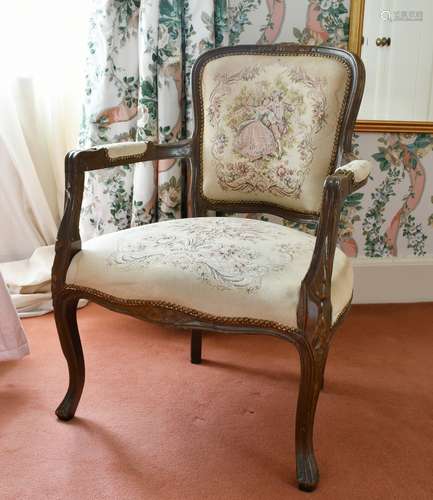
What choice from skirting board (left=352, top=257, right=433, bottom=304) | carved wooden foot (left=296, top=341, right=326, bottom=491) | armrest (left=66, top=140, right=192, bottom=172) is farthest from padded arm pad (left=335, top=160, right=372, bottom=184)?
skirting board (left=352, top=257, right=433, bottom=304)

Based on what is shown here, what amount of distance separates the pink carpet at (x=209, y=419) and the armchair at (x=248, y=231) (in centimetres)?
9

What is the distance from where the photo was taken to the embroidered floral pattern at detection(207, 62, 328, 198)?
1.42 metres

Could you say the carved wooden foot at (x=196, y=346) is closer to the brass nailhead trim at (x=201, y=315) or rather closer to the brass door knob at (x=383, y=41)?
the brass nailhead trim at (x=201, y=315)

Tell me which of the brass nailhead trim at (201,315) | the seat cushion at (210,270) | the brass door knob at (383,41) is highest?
the brass door knob at (383,41)

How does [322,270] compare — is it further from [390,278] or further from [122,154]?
[390,278]

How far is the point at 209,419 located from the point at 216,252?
49 cm

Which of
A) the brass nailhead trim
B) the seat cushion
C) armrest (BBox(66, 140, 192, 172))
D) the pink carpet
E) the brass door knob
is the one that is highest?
the brass door knob

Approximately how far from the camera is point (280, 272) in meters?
1.08

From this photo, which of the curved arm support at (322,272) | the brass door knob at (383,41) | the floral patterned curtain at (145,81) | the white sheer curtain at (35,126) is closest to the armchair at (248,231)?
the curved arm support at (322,272)

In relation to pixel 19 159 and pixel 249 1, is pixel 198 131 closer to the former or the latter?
pixel 249 1

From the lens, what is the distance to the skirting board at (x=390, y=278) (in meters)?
2.14

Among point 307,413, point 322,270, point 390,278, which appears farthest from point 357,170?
point 390,278

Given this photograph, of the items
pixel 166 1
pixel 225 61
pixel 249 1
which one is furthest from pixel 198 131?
pixel 249 1

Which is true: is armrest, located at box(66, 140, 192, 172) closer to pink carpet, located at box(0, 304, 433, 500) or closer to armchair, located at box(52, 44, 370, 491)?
armchair, located at box(52, 44, 370, 491)
